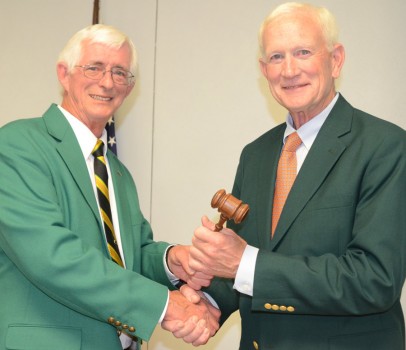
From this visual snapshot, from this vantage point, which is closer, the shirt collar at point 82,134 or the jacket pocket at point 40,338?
the jacket pocket at point 40,338

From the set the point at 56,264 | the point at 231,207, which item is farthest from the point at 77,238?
the point at 231,207

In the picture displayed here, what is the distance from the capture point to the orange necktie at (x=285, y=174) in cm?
231

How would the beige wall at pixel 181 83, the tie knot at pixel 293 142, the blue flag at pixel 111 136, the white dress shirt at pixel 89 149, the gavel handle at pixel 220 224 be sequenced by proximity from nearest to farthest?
1. the gavel handle at pixel 220 224
2. the tie knot at pixel 293 142
3. the white dress shirt at pixel 89 149
4. the beige wall at pixel 181 83
5. the blue flag at pixel 111 136

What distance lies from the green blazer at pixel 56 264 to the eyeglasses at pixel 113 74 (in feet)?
1.37

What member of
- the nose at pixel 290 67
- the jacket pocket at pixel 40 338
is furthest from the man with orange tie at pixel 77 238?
the nose at pixel 290 67

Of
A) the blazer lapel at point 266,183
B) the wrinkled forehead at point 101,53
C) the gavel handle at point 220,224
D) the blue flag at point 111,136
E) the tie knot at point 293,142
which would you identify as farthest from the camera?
the blue flag at point 111,136

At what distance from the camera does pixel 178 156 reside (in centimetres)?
417

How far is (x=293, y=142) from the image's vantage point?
2.43 m

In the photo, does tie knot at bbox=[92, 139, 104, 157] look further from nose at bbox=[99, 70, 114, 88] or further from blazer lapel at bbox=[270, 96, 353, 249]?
blazer lapel at bbox=[270, 96, 353, 249]

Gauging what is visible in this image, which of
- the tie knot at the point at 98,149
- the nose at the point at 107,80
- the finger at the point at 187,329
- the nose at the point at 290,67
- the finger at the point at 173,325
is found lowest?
the finger at the point at 187,329

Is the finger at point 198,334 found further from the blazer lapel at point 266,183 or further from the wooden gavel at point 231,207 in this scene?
the wooden gavel at point 231,207

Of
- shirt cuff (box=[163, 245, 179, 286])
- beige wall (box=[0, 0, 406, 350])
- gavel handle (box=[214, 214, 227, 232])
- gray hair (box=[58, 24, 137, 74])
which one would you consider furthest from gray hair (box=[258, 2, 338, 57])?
beige wall (box=[0, 0, 406, 350])

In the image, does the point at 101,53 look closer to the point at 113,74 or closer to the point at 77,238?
the point at 113,74

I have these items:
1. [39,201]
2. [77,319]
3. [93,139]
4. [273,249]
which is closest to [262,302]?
[273,249]
